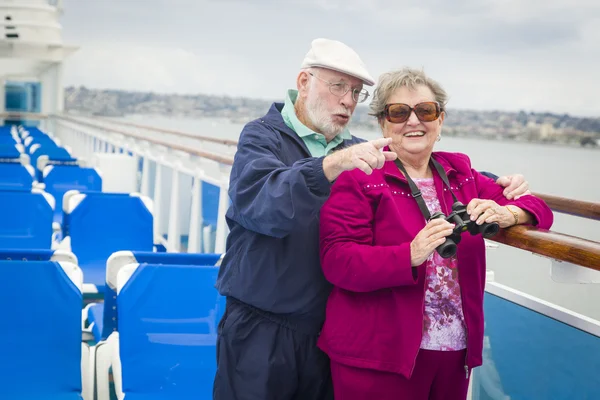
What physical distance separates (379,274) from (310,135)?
1.66 feet

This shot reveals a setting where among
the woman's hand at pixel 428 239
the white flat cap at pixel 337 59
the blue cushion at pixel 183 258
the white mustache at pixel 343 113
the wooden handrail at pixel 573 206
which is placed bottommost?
the blue cushion at pixel 183 258

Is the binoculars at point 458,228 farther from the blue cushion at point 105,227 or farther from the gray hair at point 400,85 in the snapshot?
the blue cushion at point 105,227

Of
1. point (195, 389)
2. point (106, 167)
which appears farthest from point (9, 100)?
point (195, 389)

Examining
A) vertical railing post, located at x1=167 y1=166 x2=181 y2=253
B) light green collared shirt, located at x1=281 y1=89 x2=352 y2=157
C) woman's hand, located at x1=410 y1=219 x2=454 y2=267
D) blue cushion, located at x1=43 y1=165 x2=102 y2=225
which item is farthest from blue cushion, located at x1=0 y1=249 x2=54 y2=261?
blue cushion, located at x1=43 y1=165 x2=102 y2=225

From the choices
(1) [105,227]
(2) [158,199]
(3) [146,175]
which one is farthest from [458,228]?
(3) [146,175]

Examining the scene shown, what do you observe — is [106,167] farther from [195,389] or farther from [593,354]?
[593,354]

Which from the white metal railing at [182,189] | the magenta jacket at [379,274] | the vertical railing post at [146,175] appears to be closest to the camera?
the magenta jacket at [379,274]

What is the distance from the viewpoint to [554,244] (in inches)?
54.2

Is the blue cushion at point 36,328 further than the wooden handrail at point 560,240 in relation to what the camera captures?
Yes

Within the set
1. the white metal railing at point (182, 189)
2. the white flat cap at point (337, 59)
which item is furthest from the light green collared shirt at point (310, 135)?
the white metal railing at point (182, 189)

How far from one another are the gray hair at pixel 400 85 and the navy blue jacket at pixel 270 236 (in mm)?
227

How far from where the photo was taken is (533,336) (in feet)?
5.83

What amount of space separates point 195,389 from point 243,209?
0.97 meters

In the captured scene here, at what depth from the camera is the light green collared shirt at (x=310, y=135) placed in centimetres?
185
